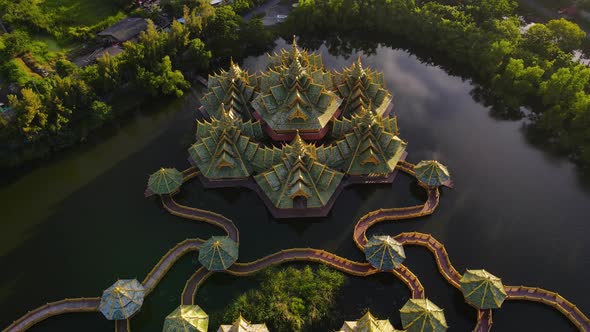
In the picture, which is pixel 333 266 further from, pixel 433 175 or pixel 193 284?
pixel 433 175

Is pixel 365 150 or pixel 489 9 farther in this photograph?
pixel 489 9

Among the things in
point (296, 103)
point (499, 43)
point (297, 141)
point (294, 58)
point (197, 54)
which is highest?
point (294, 58)

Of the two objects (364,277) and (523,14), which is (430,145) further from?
(523,14)

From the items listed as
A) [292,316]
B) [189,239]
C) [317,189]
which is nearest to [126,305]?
[189,239]

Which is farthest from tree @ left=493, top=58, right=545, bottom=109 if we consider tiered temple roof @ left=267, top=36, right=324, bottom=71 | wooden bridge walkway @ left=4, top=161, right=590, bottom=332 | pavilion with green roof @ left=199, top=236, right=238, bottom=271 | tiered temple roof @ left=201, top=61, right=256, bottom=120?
pavilion with green roof @ left=199, top=236, right=238, bottom=271

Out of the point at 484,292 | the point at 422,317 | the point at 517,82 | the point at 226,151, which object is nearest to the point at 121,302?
the point at 226,151

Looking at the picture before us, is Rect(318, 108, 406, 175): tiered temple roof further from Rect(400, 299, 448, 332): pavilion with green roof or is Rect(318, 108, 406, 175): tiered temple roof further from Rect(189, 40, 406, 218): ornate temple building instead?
Rect(400, 299, 448, 332): pavilion with green roof

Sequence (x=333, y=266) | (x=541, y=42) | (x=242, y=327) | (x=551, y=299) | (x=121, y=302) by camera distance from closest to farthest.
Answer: (x=242, y=327) < (x=121, y=302) < (x=551, y=299) < (x=333, y=266) < (x=541, y=42)
